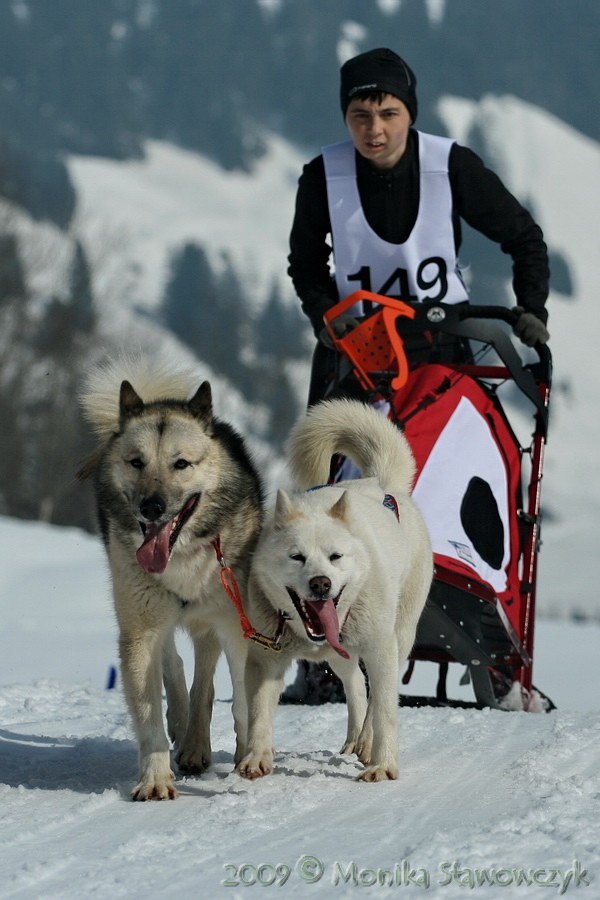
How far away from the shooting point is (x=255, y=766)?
12.2 ft

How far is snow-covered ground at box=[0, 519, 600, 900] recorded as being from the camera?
8.87ft

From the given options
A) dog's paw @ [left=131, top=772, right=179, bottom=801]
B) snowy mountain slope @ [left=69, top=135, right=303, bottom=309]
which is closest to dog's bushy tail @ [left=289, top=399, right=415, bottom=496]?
dog's paw @ [left=131, top=772, right=179, bottom=801]

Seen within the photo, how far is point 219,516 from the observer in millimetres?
3850

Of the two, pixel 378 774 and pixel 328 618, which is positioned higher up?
pixel 328 618

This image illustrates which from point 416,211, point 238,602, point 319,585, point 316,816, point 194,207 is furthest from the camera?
point 194,207

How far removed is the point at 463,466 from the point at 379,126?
4.37 ft

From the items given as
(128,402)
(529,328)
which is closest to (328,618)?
(128,402)

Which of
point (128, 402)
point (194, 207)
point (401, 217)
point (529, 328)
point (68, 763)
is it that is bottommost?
point (68, 763)

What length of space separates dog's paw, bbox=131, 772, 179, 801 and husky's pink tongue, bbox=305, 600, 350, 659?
58cm

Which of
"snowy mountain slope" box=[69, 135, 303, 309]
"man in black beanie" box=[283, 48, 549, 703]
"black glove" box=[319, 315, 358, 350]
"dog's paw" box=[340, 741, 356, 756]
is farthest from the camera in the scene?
"snowy mountain slope" box=[69, 135, 303, 309]

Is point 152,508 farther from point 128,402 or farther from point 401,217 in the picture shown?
point 401,217

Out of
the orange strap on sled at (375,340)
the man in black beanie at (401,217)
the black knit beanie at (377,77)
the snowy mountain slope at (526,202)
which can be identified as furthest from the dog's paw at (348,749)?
the snowy mountain slope at (526,202)

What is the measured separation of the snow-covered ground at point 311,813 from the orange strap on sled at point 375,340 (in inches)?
50.2

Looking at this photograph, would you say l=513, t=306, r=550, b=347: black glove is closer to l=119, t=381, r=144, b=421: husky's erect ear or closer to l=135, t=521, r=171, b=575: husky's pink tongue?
l=119, t=381, r=144, b=421: husky's erect ear
